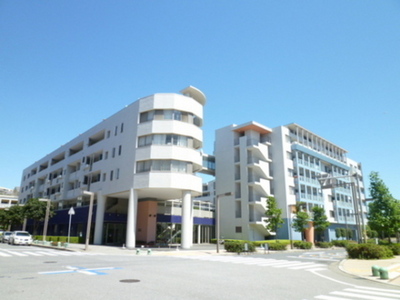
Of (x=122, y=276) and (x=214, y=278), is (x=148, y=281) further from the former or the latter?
(x=214, y=278)

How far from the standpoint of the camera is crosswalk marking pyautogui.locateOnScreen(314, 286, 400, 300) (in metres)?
8.81

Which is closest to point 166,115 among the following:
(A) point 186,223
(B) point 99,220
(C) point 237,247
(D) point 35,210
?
(A) point 186,223

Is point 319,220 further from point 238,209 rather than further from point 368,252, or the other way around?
point 368,252

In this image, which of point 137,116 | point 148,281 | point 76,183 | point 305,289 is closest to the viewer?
point 305,289

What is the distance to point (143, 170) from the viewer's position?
1383 inches

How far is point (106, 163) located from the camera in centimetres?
4125

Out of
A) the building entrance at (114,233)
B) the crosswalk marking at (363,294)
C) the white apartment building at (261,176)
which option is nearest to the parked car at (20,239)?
the building entrance at (114,233)

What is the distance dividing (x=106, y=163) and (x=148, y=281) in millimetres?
32574

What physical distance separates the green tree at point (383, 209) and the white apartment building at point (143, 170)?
67.7 feet

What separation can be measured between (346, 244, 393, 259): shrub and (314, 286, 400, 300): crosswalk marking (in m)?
13.2

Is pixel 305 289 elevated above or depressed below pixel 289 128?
below

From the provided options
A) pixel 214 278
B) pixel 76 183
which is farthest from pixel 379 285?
pixel 76 183

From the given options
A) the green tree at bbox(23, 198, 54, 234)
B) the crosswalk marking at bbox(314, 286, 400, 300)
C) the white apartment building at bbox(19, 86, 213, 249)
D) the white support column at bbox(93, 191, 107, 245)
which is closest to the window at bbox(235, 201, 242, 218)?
the white apartment building at bbox(19, 86, 213, 249)

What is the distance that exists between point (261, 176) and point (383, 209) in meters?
20.6
